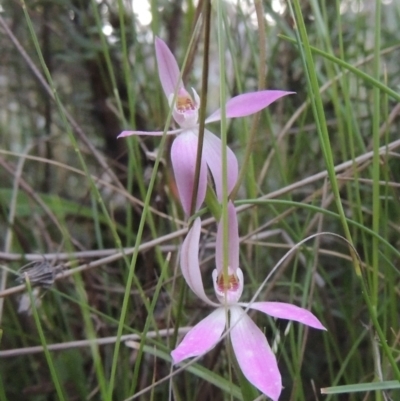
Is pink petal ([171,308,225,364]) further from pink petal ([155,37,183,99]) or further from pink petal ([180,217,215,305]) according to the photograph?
pink petal ([155,37,183,99])

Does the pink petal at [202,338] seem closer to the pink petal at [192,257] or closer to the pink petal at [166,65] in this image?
the pink petal at [192,257]

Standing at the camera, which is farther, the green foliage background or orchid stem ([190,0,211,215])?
the green foliage background

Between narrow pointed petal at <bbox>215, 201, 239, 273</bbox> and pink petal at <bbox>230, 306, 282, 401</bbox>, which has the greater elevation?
narrow pointed petal at <bbox>215, 201, 239, 273</bbox>

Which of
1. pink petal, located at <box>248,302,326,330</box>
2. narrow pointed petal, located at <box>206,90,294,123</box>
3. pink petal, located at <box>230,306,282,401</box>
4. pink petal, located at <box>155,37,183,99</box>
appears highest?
pink petal, located at <box>155,37,183,99</box>

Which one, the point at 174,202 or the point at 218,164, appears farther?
the point at 174,202

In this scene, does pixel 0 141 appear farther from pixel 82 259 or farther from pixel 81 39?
pixel 82 259

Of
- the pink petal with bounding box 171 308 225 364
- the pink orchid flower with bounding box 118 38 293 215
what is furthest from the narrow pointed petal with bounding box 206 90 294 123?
the pink petal with bounding box 171 308 225 364

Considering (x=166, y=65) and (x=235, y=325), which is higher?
(x=166, y=65)

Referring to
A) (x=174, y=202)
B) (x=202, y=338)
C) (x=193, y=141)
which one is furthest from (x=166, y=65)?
(x=174, y=202)

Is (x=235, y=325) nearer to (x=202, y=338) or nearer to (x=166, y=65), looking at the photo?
(x=202, y=338)
